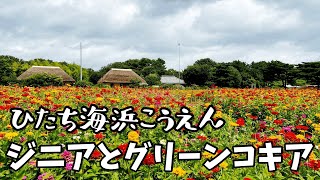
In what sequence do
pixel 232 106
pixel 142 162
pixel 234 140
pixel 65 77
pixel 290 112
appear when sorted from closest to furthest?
1. pixel 142 162
2. pixel 234 140
3. pixel 290 112
4. pixel 232 106
5. pixel 65 77

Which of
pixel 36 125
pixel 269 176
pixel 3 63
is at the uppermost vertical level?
pixel 3 63

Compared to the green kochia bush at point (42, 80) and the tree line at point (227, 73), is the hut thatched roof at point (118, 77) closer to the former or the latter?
the tree line at point (227, 73)

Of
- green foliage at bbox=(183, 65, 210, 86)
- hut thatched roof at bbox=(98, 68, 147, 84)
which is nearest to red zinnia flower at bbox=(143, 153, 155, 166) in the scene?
hut thatched roof at bbox=(98, 68, 147, 84)

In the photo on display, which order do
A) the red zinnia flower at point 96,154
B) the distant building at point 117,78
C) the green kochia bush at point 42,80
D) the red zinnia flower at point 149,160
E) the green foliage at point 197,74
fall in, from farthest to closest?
1. the green foliage at point 197,74
2. the distant building at point 117,78
3. the green kochia bush at point 42,80
4. the red zinnia flower at point 96,154
5. the red zinnia flower at point 149,160

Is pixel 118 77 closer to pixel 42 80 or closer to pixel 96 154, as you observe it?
pixel 42 80

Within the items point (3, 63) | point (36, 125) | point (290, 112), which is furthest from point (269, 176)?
point (3, 63)

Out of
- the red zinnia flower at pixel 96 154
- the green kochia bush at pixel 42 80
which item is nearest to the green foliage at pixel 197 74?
the green kochia bush at pixel 42 80

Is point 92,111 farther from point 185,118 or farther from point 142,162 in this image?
point 142,162

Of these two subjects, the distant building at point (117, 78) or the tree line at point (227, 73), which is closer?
the tree line at point (227, 73)

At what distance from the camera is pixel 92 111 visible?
11.6 ft

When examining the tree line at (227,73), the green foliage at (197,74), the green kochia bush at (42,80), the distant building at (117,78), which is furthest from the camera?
the green foliage at (197,74)

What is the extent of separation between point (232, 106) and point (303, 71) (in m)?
29.9

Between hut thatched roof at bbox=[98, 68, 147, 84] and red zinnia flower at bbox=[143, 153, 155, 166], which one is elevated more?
hut thatched roof at bbox=[98, 68, 147, 84]

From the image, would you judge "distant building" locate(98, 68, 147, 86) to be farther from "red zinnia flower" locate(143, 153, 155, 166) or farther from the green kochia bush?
"red zinnia flower" locate(143, 153, 155, 166)
